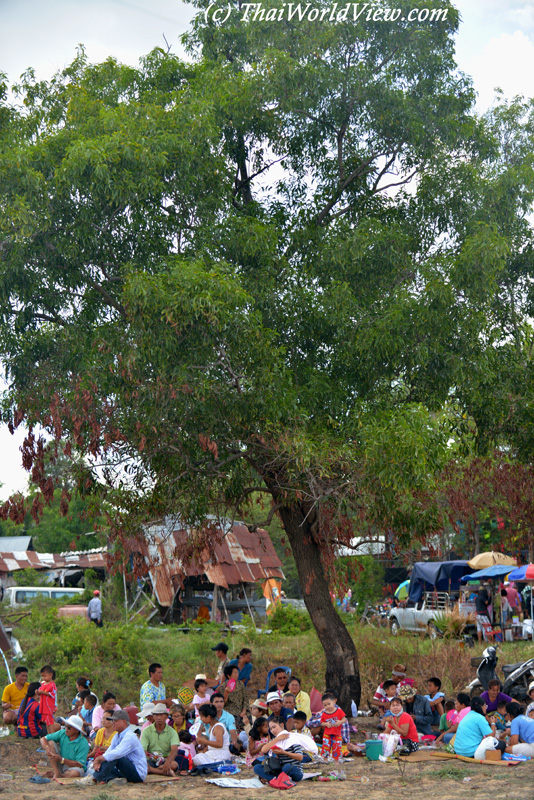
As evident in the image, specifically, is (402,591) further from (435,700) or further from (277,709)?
(277,709)

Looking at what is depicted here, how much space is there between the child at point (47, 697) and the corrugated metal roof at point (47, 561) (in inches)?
858

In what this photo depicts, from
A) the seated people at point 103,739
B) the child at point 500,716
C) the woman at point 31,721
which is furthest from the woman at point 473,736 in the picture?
the woman at point 31,721

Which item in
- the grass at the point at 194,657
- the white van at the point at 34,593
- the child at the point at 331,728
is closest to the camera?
the child at the point at 331,728

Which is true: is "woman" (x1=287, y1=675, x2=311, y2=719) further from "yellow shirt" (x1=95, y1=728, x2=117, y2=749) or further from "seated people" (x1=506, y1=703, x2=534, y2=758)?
"seated people" (x1=506, y1=703, x2=534, y2=758)

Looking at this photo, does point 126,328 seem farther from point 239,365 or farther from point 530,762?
point 530,762

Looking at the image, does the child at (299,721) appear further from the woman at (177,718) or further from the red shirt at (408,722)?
the woman at (177,718)

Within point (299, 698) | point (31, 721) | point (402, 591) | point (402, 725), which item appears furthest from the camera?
point (402, 591)

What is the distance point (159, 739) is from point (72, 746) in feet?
3.41

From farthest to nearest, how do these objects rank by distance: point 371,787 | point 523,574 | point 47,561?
point 47,561, point 523,574, point 371,787

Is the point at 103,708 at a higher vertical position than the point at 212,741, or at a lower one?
higher

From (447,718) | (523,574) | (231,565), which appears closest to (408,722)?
(447,718)

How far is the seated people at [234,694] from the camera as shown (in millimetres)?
11305

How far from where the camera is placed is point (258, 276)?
448 inches

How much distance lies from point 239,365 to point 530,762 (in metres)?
6.00
